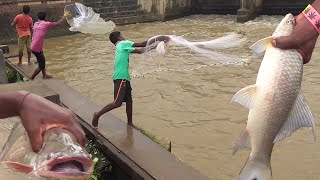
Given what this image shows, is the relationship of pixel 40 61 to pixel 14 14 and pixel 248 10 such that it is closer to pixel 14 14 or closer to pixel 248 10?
pixel 14 14

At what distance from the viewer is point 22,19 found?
32.8 ft

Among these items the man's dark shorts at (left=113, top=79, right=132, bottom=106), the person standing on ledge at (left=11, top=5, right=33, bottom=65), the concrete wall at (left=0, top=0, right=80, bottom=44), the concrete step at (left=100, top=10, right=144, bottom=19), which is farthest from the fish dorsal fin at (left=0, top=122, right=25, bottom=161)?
the concrete step at (left=100, top=10, right=144, bottom=19)

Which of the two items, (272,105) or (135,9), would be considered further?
(135,9)

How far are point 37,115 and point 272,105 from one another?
4.62ft

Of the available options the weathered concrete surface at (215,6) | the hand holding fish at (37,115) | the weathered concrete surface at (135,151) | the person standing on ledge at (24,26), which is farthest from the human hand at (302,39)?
the weathered concrete surface at (215,6)

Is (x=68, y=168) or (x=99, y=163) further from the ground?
(x=68, y=168)

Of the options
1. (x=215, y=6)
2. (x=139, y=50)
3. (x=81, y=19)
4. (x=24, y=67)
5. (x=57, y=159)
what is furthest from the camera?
(x=215, y=6)

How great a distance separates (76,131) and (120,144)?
3.69 meters

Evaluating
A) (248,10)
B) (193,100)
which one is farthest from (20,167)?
(248,10)

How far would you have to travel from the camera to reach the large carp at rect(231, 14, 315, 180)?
225 cm

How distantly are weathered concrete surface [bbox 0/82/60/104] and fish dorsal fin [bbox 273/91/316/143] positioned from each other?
9.62ft

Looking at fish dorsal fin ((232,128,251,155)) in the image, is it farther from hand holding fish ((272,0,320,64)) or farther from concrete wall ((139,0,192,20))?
concrete wall ((139,0,192,20))

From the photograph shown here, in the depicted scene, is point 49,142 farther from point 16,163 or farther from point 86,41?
point 86,41

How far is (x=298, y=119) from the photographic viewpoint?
2289mm
